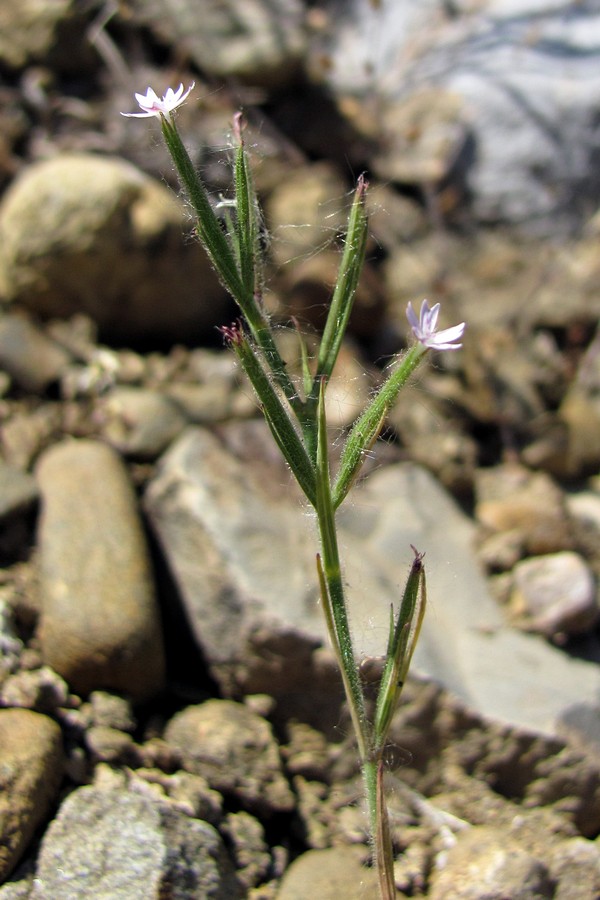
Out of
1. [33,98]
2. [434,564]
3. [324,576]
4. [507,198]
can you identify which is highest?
[33,98]

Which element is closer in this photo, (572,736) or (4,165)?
(572,736)

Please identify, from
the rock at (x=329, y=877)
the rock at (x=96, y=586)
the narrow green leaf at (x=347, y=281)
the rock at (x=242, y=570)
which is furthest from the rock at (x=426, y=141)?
the rock at (x=329, y=877)

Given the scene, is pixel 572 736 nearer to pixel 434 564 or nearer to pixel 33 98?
pixel 434 564

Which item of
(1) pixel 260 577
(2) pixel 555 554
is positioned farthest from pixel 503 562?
(1) pixel 260 577

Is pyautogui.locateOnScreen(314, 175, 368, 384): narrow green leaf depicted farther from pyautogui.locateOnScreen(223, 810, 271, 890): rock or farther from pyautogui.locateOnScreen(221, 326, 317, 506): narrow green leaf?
pyautogui.locateOnScreen(223, 810, 271, 890): rock

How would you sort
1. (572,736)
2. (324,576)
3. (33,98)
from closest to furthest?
1. (324,576)
2. (572,736)
3. (33,98)

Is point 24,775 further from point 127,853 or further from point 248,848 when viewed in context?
point 248,848

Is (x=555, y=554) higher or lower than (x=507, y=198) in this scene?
lower
